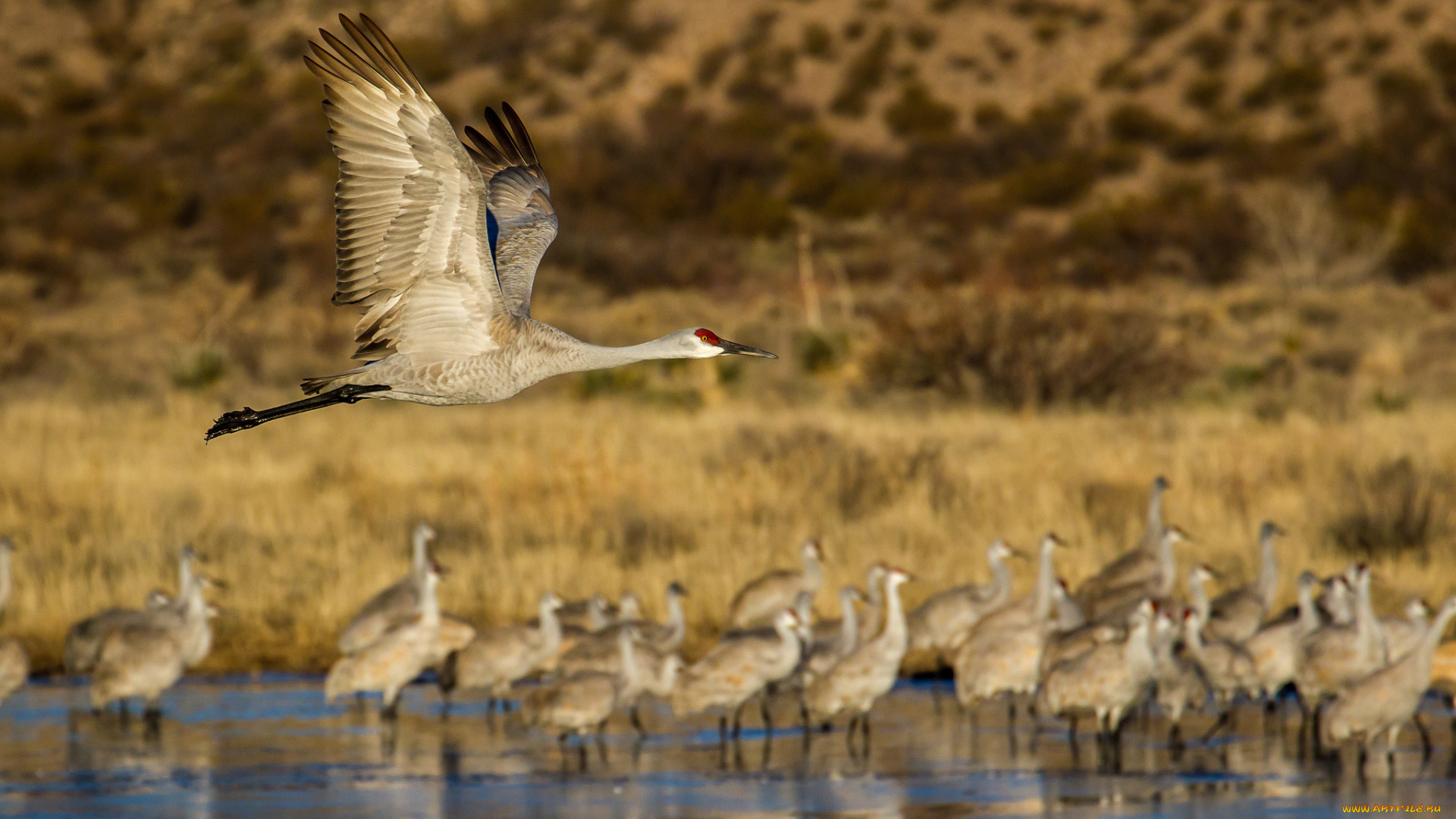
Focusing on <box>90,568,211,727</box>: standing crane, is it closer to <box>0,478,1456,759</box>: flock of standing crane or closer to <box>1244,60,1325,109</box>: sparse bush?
<box>0,478,1456,759</box>: flock of standing crane

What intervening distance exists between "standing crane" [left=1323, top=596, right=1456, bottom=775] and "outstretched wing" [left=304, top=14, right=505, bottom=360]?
16.4 feet

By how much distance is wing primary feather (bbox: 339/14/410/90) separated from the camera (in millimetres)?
8125

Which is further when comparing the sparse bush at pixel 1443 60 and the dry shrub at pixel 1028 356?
the sparse bush at pixel 1443 60

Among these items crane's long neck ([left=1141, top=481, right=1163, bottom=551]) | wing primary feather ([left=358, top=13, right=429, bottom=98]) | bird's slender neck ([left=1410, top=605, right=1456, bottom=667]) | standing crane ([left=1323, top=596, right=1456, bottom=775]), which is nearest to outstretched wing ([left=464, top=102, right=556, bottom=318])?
wing primary feather ([left=358, top=13, right=429, bottom=98])

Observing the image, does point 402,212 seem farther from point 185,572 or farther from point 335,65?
point 185,572

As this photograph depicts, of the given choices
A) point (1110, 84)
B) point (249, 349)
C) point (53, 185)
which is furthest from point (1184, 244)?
point (53, 185)

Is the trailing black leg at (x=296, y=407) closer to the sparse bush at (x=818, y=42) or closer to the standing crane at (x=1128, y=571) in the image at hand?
the standing crane at (x=1128, y=571)

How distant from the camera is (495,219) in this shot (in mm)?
10367

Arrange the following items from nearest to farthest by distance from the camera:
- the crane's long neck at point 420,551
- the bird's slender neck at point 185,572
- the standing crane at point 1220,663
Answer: the standing crane at point 1220,663 < the crane's long neck at point 420,551 < the bird's slender neck at point 185,572

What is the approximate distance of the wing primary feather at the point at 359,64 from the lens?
8.20 m

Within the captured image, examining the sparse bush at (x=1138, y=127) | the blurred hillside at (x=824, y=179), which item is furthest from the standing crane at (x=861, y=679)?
the sparse bush at (x=1138, y=127)

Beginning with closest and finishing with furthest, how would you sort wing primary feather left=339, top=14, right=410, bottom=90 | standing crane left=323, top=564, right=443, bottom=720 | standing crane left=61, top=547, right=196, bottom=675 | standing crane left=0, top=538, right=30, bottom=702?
wing primary feather left=339, top=14, right=410, bottom=90
standing crane left=0, top=538, right=30, bottom=702
standing crane left=323, top=564, right=443, bottom=720
standing crane left=61, top=547, right=196, bottom=675

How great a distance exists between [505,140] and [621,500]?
23.1 feet

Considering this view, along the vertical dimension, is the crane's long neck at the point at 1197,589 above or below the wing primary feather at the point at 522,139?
below
